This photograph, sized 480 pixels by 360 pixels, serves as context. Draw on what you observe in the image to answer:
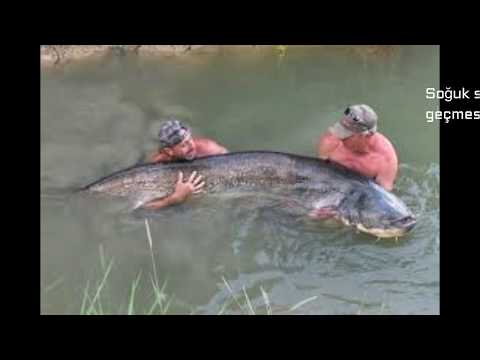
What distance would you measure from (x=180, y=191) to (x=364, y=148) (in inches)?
63.8

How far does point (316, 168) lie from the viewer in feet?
20.0

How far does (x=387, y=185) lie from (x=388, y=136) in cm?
153

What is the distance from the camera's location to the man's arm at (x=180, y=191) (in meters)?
6.26

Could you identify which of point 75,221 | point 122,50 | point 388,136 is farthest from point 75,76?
point 388,136

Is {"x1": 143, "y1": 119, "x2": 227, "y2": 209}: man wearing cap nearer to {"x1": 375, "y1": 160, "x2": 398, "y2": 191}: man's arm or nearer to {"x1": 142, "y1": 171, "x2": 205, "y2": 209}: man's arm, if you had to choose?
{"x1": 142, "y1": 171, "x2": 205, "y2": 209}: man's arm

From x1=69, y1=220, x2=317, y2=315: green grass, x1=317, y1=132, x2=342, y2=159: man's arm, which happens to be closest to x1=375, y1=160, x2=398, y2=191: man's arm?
x1=317, y1=132, x2=342, y2=159: man's arm

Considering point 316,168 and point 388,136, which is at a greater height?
point 388,136

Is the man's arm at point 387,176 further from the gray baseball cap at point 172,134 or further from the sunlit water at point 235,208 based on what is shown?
the gray baseball cap at point 172,134

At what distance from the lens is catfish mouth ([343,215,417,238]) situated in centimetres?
559

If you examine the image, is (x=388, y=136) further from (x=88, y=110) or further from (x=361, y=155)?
(x=88, y=110)

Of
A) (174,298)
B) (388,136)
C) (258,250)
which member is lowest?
(174,298)

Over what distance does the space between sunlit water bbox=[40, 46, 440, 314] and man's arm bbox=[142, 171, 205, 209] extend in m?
0.08

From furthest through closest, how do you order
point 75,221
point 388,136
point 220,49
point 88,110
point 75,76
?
point 220,49, point 75,76, point 88,110, point 388,136, point 75,221

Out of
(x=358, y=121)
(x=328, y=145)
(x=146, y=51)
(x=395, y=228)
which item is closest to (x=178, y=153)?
(x=328, y=145)
